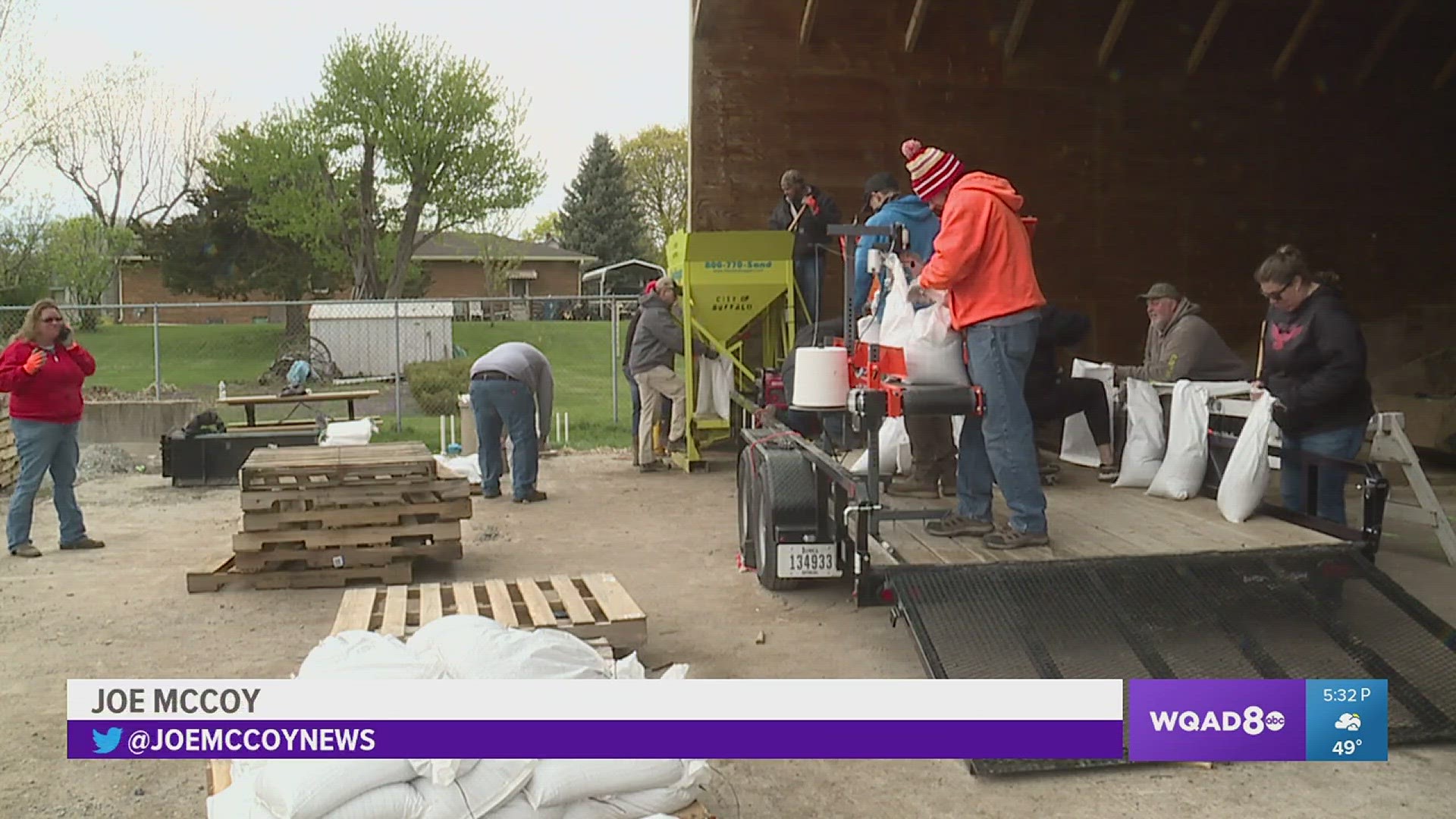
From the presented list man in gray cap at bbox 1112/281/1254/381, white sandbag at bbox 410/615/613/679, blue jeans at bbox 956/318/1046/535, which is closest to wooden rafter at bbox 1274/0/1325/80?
man in gray cap at bbox 1112/281/1254/381

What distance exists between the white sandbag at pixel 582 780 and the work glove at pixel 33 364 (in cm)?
659

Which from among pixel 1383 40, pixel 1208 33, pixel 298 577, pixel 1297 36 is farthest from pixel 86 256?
pixel 1383 40

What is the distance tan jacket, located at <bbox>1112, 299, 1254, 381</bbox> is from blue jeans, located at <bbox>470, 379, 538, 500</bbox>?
495 centimetres

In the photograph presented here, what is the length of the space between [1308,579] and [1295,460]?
4.02 ft

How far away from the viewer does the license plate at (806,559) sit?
6.36 metres

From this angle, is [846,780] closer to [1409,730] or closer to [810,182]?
[1409,730]

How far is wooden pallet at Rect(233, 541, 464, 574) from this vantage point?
730cm

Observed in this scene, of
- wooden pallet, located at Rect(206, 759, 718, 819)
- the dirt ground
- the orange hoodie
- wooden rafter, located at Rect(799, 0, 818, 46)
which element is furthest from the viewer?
wooden rafter, located at Rect(799, 0, 818, 46)

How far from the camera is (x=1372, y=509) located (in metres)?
5.43

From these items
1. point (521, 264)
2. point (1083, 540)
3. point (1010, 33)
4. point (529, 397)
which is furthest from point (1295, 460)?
point (521, 264)

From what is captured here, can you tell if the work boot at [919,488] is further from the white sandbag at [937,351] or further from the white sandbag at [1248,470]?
the white sandbag at [1248,470]

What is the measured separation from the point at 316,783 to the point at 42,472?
6601 mm

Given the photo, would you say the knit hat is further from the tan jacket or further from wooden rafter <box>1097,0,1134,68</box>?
wooden rafter <box>1097,0,1134,68</box>

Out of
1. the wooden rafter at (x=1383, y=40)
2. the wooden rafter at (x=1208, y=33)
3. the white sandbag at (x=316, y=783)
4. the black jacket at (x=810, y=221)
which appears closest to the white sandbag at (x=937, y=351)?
the white sandbag at (x=316, y=783)
